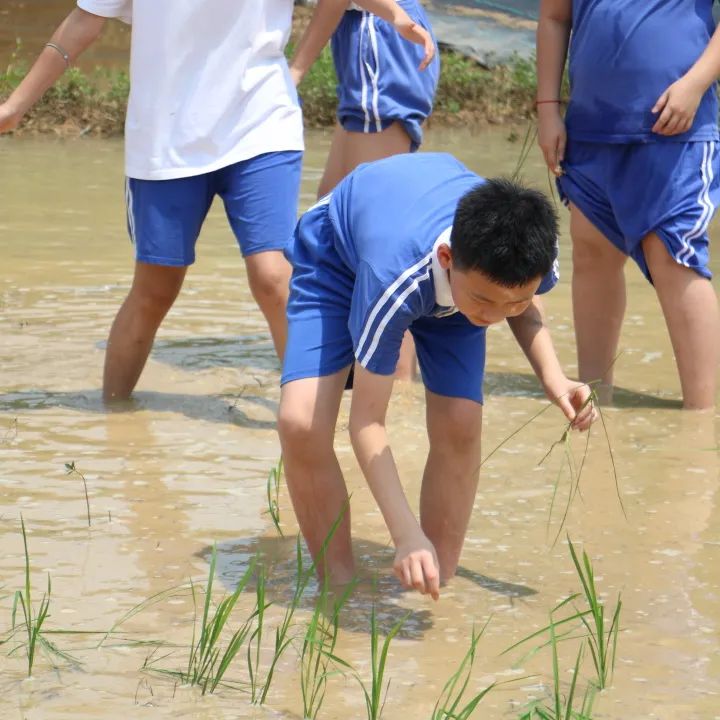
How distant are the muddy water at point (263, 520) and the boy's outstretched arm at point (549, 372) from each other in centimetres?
43

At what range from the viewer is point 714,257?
7172mm

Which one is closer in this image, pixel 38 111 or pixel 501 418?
pixel 501 418

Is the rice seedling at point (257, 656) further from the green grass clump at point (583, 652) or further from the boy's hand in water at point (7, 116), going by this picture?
the boy's hand in water at point (7, 116)

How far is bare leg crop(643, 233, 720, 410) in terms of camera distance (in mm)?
4762

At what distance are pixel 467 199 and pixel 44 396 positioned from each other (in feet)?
7.54

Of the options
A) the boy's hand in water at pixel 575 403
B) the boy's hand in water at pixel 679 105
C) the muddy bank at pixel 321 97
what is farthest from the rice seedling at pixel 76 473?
the muddy bank at pixel 321 97

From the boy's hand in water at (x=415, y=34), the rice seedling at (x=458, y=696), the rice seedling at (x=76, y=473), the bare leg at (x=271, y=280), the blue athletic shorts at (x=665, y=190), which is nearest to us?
the rice seedling at (x=458, y=696)

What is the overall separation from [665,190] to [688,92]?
300 millimetres

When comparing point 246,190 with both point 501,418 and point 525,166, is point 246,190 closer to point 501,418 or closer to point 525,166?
point 501,418

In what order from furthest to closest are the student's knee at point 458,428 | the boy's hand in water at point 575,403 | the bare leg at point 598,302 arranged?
the bare leg at point 598,302 → the student's knee at point 458,428 → the boy's hand in water at point 575,403

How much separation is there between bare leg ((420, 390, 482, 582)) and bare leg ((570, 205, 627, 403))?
5.45 ft

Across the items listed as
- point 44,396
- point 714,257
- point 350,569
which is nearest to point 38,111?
point 714,257

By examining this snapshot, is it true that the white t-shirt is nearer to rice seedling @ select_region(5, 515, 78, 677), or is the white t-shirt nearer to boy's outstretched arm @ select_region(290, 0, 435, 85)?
boy's outstretched arm @ select_region(290, 0, 435, 85)

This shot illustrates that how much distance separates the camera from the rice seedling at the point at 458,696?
2527 mm
